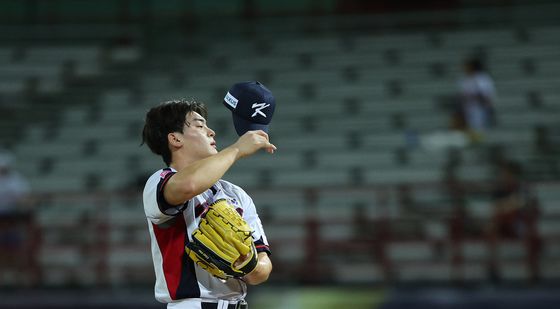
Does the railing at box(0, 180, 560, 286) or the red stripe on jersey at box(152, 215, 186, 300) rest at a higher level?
the red stripe on jersey at box(152, 215, 186, 300)

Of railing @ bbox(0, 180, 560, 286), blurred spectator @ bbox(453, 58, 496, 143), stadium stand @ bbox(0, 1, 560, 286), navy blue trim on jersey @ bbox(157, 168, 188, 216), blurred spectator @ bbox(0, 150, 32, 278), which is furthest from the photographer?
blurred spectator @ bbox(453, 58, 496, 143)

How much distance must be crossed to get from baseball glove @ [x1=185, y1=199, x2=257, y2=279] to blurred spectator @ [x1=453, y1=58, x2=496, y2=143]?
8783mm

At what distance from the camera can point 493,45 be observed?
50.5ft

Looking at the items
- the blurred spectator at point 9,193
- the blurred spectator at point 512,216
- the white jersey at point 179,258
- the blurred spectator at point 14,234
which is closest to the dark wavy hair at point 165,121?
the white jersey at point 179,258

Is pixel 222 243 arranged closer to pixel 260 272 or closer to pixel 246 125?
pixel 260 272

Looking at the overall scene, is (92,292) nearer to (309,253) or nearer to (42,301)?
(42,301)

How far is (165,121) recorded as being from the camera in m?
4.52

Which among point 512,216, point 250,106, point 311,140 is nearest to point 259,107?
point 250,106

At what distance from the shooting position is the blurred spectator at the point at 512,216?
9781 mm

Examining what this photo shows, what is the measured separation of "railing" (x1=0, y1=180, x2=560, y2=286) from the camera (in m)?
9.95

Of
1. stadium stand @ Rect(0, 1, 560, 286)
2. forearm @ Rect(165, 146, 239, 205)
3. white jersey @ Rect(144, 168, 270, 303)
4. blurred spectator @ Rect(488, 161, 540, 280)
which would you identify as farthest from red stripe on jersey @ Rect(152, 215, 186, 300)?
blurred spectator @ Rect(488, 161, 540, 280)

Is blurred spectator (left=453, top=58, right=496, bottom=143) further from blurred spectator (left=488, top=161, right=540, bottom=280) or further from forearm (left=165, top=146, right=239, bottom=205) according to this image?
forearm (left=165, top=146, right=239, bottom=205)

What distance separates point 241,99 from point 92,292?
6.73 metres

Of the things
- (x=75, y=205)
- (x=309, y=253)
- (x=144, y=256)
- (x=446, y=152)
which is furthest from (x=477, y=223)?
(x=75, y=205)
